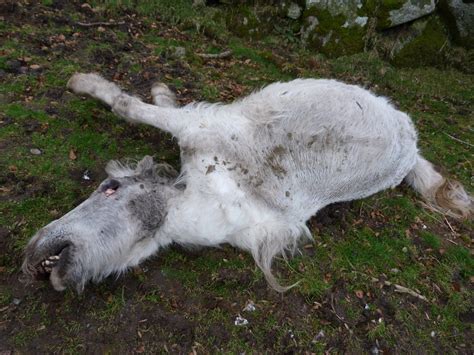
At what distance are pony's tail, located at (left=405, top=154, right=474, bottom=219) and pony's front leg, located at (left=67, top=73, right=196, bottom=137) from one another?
273 centimetres

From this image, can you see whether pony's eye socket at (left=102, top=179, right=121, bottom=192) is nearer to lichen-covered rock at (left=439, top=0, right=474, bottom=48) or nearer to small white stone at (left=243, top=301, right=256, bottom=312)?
small white stone at (left=243, top=301, right=256, bottom=312)

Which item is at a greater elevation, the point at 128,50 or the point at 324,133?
the point at 324,133

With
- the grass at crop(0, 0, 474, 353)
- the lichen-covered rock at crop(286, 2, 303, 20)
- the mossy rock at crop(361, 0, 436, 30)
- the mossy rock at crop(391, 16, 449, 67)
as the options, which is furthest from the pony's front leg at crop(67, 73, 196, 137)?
the mossy rock at crop(391, 16, 449, 67)

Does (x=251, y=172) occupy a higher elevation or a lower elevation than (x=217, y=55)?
higher

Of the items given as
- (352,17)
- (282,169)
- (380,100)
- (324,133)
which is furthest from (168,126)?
(352,17)

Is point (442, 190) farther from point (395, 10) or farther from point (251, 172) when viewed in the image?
point (395, 10)

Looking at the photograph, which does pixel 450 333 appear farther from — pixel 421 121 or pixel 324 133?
pixel 421 121

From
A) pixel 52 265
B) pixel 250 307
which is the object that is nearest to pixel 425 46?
pixel 250 307

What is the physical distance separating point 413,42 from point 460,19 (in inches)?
41.3

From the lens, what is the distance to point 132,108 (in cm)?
419

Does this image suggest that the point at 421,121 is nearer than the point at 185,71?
No

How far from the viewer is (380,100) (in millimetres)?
4305

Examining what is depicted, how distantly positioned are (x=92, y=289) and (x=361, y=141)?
2737 millimetres

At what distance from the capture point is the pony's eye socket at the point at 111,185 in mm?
3430
